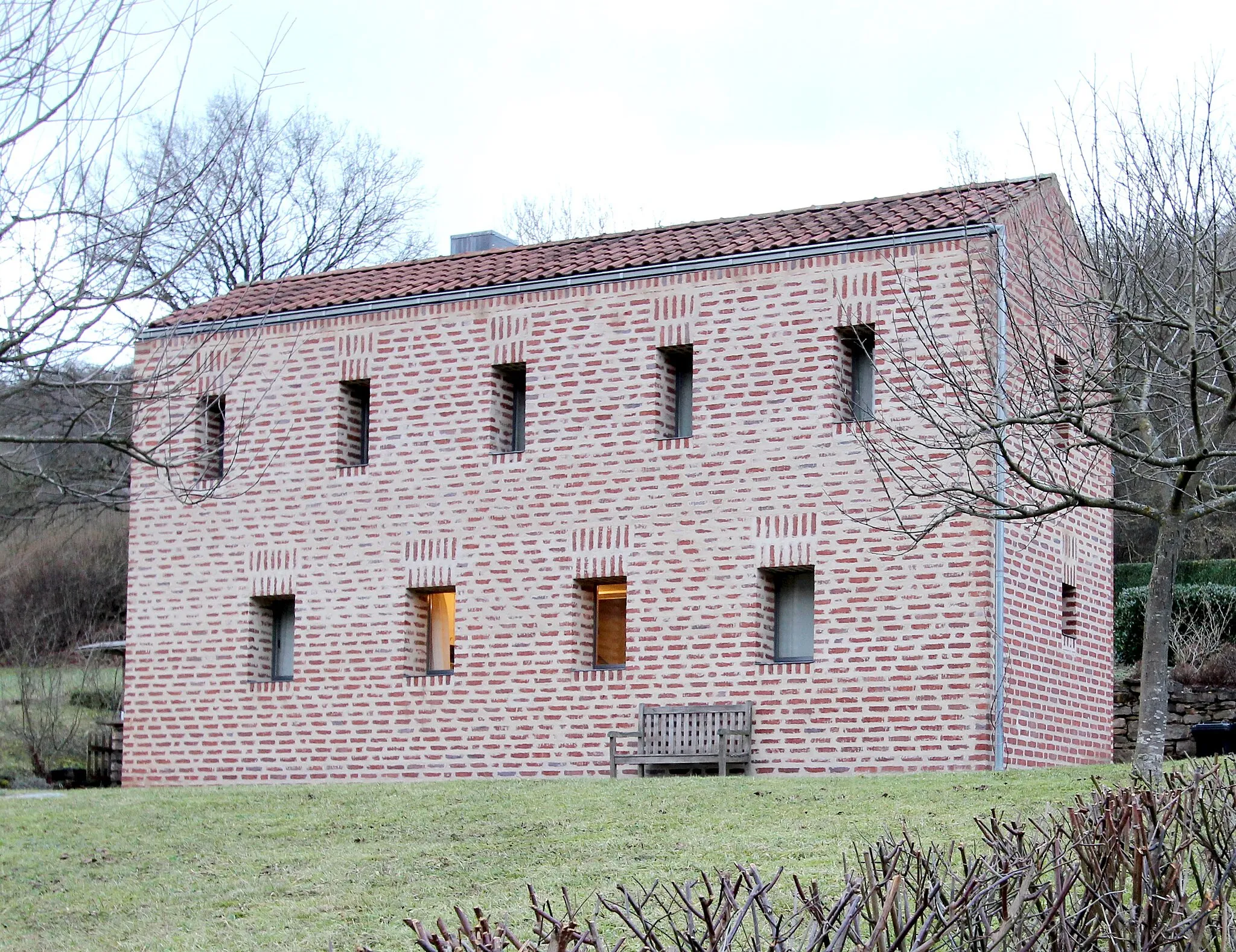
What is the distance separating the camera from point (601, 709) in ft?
64.4

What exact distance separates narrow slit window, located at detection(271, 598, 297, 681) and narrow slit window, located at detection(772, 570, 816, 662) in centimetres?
661

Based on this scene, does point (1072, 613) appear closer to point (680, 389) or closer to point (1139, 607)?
point (680, 389)

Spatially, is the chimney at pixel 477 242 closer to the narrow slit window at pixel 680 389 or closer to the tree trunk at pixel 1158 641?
the narrow slit window at pixel 680 389

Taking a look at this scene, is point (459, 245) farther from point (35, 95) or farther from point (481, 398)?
point (35, 95)

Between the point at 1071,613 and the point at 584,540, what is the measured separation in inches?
232

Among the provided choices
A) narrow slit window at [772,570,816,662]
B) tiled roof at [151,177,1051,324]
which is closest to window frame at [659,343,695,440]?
tiled roof at [151,177,1051,324]

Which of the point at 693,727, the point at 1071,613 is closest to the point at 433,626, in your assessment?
the point at 693,727

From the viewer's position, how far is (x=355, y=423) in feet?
72.6

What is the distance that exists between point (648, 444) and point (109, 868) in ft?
26.9

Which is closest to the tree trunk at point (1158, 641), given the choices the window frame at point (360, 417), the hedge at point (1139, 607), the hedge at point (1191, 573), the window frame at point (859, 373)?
the window frame at point (859, 373)

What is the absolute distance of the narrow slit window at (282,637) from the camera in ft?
72.8

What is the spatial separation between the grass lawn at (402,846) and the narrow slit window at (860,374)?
484 centimetres

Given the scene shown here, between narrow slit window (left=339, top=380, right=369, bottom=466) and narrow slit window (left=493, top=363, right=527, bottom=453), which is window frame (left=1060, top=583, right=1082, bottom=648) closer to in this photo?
narrow slit window (left=493, top=363, right=527, bottom=453)

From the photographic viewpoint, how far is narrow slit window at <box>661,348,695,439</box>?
20.1 m
